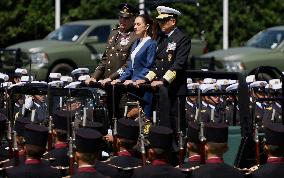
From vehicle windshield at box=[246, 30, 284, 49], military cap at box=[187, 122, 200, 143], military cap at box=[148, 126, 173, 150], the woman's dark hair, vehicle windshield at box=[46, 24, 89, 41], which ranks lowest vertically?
military cap at box=[187, 122, 200, 143]

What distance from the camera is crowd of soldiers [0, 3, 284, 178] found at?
9219 mm

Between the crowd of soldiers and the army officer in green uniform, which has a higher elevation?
the army officer in green uniform

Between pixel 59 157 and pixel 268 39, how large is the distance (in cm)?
1546

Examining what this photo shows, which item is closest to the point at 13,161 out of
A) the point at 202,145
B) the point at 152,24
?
the point at 202,145

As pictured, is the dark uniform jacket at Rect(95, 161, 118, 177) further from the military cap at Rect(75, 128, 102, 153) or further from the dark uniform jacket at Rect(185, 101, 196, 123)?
the dark uniform jacket at Rect(185, 101, 196, 123)

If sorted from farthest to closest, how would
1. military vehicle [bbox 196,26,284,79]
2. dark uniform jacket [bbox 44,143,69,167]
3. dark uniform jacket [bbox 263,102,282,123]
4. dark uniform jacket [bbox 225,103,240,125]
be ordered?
military vehicle [bbox 196,26,284,79], dark uniform jacket [bbox 263,102,282,123], dark uniform jacket [bbox 225,103,240,125], dark uniform jacket [bbox 44,143,69,167]

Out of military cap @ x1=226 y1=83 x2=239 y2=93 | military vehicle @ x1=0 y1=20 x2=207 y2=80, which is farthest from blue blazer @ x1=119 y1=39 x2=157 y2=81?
military vehicle @ x1=0 y1=20 x2=207 y2=80

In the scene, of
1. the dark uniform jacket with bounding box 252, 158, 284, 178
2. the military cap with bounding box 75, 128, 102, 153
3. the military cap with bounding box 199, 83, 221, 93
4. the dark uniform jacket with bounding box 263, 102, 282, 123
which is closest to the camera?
the military cap with bounding box 75, 128, 102, 153

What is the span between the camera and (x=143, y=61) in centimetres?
1276

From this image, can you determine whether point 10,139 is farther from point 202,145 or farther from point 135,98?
point 135,98

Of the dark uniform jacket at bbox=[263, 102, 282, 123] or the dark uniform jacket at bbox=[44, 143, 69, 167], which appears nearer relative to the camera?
the dark uniform jacket at bbox=[44, 143, 69, 167]

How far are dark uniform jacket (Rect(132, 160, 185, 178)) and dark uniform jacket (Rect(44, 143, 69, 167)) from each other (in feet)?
3.38

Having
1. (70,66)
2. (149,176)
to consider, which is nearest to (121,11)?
(149,176)

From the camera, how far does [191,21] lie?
30750 millimetres
